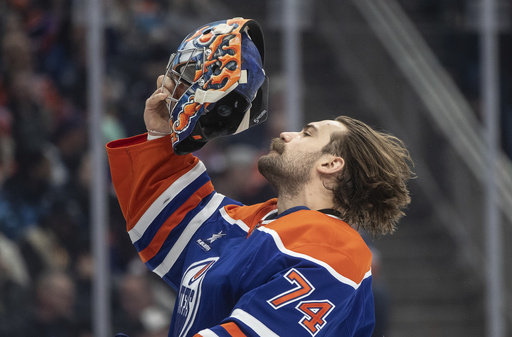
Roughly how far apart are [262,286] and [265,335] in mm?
107

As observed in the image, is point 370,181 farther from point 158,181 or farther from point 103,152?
Answer: point 103,152

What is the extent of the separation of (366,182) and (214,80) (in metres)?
0.48

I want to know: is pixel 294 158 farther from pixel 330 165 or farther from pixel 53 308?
pixel 53 308

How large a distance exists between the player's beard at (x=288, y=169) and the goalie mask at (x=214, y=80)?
0.43 feet

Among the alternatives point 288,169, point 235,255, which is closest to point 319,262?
point 235,255

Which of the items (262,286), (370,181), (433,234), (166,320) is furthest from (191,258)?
(433,234)

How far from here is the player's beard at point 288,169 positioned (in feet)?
6.51

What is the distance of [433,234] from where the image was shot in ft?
15.2

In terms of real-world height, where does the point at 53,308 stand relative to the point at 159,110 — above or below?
below

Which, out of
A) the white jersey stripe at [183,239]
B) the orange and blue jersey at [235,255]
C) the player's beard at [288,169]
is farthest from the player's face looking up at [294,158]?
the white jersey stripe at [183,239]

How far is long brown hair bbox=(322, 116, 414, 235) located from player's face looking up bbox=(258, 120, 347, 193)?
1.0 inches

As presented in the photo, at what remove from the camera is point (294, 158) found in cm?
200

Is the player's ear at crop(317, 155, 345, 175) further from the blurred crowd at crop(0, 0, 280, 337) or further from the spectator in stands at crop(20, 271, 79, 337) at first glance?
the spectator in stands at crop(20, 271, 79, 337)

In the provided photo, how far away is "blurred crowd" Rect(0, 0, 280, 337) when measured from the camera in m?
3.80
